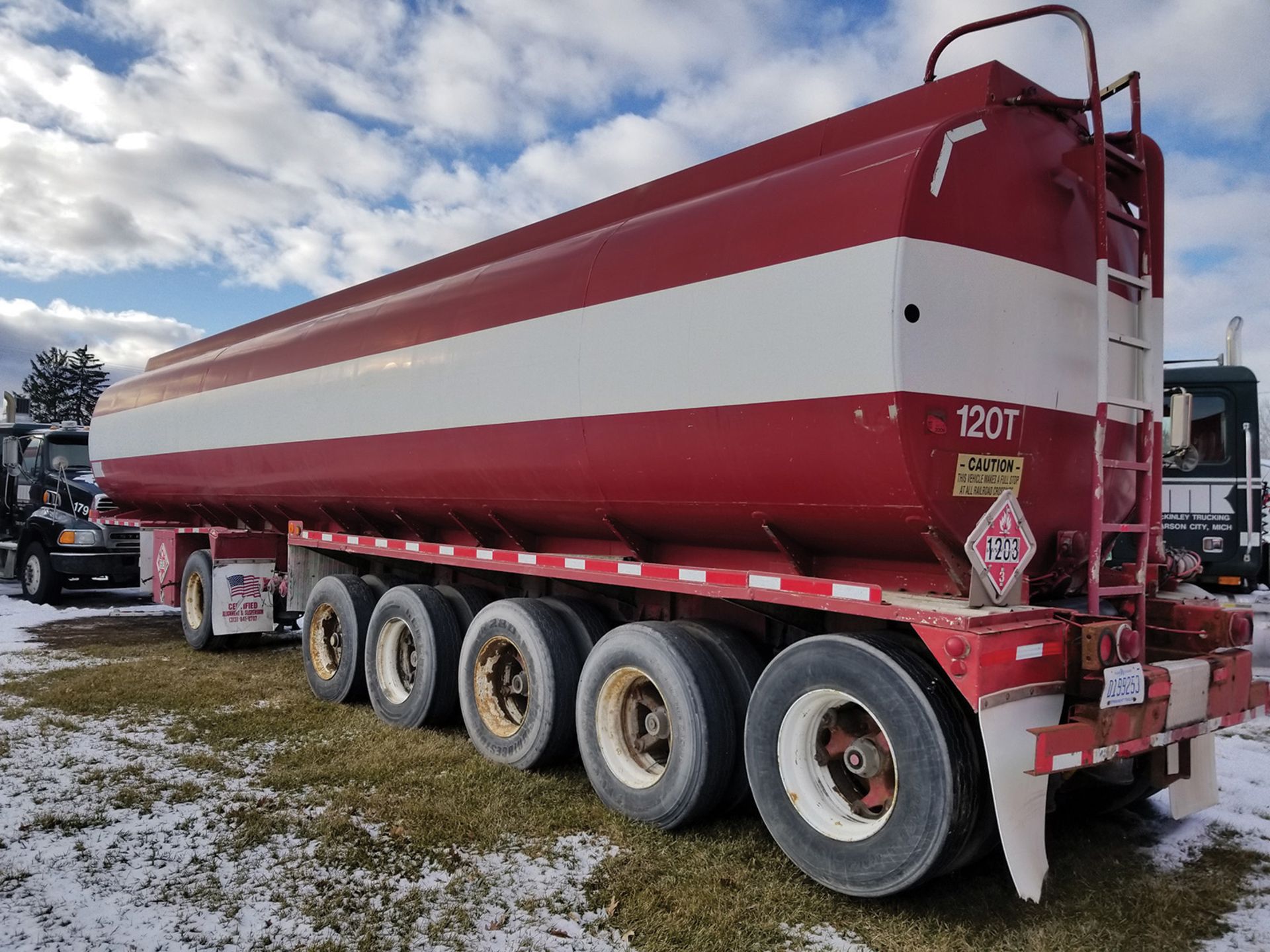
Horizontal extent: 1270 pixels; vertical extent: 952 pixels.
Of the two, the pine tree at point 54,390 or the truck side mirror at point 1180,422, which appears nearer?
the truck side mirror at point 1180,422

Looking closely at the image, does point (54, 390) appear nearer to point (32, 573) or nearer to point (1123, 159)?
point (32, 573)

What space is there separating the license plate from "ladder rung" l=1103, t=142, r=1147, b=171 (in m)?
2.38

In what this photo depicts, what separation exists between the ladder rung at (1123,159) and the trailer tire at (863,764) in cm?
257

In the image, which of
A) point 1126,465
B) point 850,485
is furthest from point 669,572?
point 1126,465

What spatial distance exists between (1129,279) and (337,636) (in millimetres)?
6673

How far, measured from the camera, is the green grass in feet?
12.2

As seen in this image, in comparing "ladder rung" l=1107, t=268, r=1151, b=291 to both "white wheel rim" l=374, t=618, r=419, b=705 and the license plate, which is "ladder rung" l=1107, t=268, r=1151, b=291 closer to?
the license plate

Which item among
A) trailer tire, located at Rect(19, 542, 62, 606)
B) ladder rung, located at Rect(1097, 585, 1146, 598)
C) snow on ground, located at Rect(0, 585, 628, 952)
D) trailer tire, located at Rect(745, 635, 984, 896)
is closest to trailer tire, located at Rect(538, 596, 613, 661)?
snow on ground, located at Rect(0, 585, 628, 952)

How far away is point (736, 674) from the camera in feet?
15.9

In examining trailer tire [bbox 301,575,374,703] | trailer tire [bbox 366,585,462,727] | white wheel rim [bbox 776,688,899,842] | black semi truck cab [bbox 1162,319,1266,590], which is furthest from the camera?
black semi truck cab [bbox 1162,319,1266,590]

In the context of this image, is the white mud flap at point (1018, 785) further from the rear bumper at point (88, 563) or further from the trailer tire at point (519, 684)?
the rear bumper at point (88, 563)

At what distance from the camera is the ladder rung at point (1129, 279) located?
4328mm

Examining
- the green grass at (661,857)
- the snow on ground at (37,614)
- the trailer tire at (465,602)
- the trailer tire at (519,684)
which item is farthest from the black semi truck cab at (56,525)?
the trailer tire at (519,684)

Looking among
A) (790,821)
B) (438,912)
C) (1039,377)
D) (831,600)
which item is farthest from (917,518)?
(438,912)
